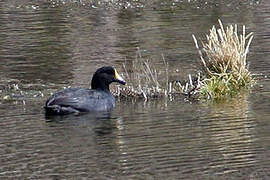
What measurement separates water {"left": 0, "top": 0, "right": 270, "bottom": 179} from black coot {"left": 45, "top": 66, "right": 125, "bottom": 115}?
0.87 ft

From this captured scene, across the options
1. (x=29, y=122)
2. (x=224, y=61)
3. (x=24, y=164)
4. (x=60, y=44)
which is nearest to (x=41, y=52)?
(x=60, y=44)

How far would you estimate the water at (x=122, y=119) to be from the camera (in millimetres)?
11000

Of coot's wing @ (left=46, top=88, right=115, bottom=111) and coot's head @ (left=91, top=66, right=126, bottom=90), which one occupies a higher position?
coot's head @ (left=91, top=66, right=126, bottom=90)

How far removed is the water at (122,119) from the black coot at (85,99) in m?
0.26

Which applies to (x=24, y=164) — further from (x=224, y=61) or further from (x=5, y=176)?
(x=224, y=61)

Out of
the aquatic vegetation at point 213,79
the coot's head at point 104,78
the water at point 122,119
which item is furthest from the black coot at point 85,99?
the aquatic vegetation at point 213,79

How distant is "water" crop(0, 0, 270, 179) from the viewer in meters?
11.0

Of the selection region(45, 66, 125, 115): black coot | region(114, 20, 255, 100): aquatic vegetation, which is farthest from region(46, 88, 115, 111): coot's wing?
region(114, 20, 255, 100): aquatic vegetation

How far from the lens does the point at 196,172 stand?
10578 mm

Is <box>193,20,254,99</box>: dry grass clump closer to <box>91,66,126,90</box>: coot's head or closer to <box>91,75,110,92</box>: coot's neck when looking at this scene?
<box>91,66,126,90</box>: coot's head

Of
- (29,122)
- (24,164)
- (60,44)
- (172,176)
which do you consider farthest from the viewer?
(60,44)

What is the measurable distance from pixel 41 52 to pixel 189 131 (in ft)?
34.9

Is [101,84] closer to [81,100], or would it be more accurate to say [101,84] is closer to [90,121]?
[81,100]

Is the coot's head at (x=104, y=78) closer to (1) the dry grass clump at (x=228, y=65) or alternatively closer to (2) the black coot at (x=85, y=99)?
(2) the black coot at (x=85, y=99)
